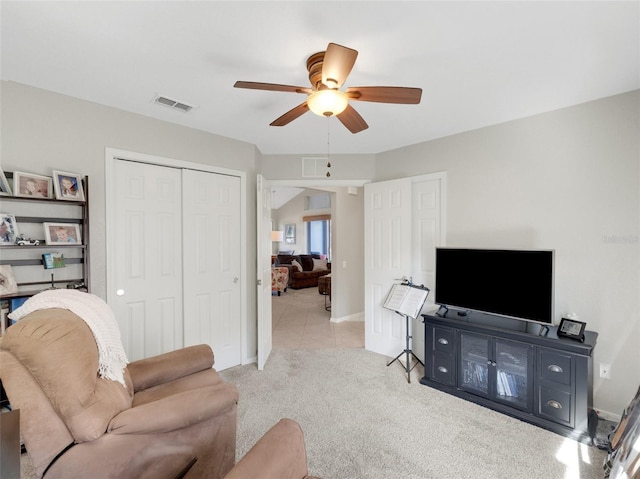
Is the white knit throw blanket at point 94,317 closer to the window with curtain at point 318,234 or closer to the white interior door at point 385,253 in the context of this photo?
the white interior door at point 385,253

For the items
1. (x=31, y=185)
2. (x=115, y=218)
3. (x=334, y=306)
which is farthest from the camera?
(x=334, y=306)

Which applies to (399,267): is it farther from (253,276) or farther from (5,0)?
(5,0)

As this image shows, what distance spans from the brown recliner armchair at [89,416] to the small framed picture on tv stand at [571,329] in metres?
2.41

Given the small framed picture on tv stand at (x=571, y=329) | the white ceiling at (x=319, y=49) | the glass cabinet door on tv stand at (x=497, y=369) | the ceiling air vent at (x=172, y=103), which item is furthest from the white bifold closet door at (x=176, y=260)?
the small framed picture on tv stand at (x=571, y=329)

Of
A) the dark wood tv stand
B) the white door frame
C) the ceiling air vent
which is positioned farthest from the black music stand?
the ceiling air vent

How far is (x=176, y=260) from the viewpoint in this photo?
293 centimetres

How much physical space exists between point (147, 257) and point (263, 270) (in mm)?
1133

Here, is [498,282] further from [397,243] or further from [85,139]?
[85,139]

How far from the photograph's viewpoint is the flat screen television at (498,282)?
7.64ft

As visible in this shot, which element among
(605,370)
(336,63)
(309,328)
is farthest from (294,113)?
(309,328)

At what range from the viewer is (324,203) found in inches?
395

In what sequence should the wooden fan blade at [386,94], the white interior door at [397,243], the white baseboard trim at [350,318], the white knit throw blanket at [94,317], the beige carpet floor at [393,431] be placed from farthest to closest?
1. the white baseboard trim at [350,318]
2. the white interior door at [397,243]
3. the beige carpet floor at [393,431]
4. the wooden fan blade at [386,94]
5. the white knit throw blanket at [94,317]

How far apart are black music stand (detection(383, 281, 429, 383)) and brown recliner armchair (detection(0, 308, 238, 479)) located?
1997 millimetres

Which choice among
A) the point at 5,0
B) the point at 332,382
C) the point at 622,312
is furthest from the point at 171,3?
the point at 622,312
